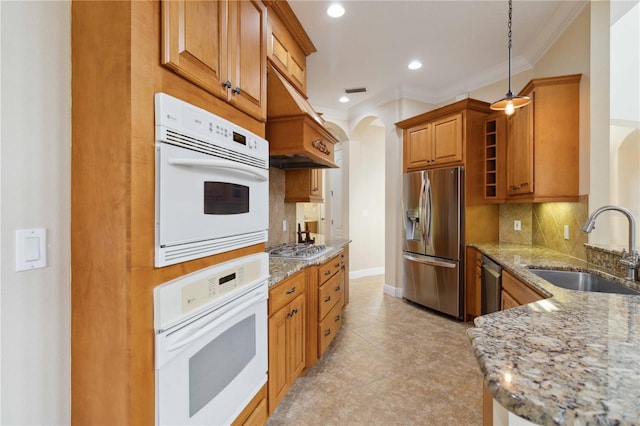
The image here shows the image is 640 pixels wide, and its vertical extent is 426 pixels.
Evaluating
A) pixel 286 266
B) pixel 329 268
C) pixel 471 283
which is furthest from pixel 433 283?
pixel 286 266

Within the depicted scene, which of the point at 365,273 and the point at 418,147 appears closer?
the point at 418,147

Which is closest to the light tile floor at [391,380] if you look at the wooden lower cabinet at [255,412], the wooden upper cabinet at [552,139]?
the wooden lower cabinet at [255,412]

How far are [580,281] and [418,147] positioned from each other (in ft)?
7.72

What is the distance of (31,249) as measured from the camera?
0.86 m

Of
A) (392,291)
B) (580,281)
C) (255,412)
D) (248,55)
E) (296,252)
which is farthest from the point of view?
(392,291)

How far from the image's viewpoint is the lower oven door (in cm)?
98

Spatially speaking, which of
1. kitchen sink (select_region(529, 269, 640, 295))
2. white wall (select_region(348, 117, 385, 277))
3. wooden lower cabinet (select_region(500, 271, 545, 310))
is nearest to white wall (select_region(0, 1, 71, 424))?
wooden lower cabinet (select_region(500, 271, 545, 310))

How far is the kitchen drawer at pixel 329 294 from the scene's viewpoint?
7.72ft

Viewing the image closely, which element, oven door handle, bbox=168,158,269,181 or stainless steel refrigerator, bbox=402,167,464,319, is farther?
stainless steel refrigerator, bbox=402,167,464,319

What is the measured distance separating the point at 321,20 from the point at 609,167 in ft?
8.55

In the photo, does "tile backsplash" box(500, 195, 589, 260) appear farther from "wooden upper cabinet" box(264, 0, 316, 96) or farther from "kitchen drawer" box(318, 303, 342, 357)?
"wooden upper cabinet" box(264, 0, 316, 96)

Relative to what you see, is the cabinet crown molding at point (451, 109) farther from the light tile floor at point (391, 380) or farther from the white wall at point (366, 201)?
the light tile floor at point (391, 380)

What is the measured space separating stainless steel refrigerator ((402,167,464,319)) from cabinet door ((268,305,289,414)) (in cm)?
232

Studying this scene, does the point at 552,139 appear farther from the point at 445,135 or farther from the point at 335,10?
the point at 335,10
